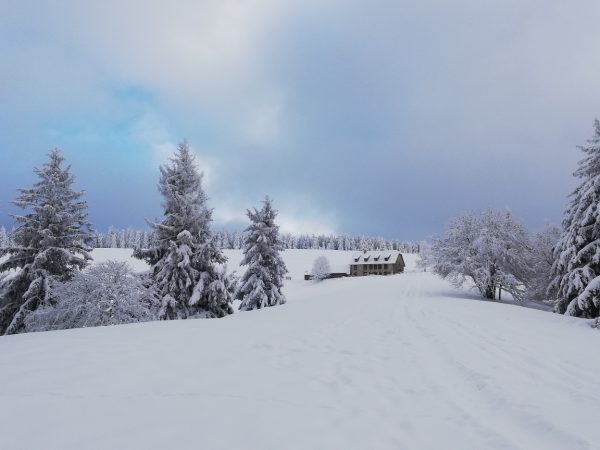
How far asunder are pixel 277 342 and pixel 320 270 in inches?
2839

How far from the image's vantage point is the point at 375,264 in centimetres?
8838

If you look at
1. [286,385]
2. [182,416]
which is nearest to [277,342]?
[286,385]

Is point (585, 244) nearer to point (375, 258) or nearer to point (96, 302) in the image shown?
point (96, 302)

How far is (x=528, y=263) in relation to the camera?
2581cm

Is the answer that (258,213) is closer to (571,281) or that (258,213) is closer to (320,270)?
(571,281)

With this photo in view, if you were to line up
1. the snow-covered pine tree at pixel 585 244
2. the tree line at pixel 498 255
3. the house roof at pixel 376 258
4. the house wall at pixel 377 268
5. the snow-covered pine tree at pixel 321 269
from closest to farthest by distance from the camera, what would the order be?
the snow-covered pine tree at pixel 585 244
the tree line at pixel 498 255
the snow-covered pine tree at pixel 321 269
the house wall at pixel 377 268
the house roof at pixel 376 258

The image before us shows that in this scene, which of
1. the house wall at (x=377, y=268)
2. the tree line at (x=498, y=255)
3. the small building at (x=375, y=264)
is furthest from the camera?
the small building at (x=375, y=264)

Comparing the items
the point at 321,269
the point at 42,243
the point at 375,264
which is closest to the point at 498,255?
the point at 42,243

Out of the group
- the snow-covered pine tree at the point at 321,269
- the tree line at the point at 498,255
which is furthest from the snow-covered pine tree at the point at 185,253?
the snow-covered pine tree at the point at 321,269

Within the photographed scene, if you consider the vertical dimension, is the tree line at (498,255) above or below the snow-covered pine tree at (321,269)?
above

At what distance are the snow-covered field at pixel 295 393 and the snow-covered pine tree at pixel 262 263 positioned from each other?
1623 cm

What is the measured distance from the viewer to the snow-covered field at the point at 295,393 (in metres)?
2.96

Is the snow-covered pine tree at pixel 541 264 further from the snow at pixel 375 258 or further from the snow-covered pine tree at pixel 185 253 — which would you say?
the snow at pixel 375 258

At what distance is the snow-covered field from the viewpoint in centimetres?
296
